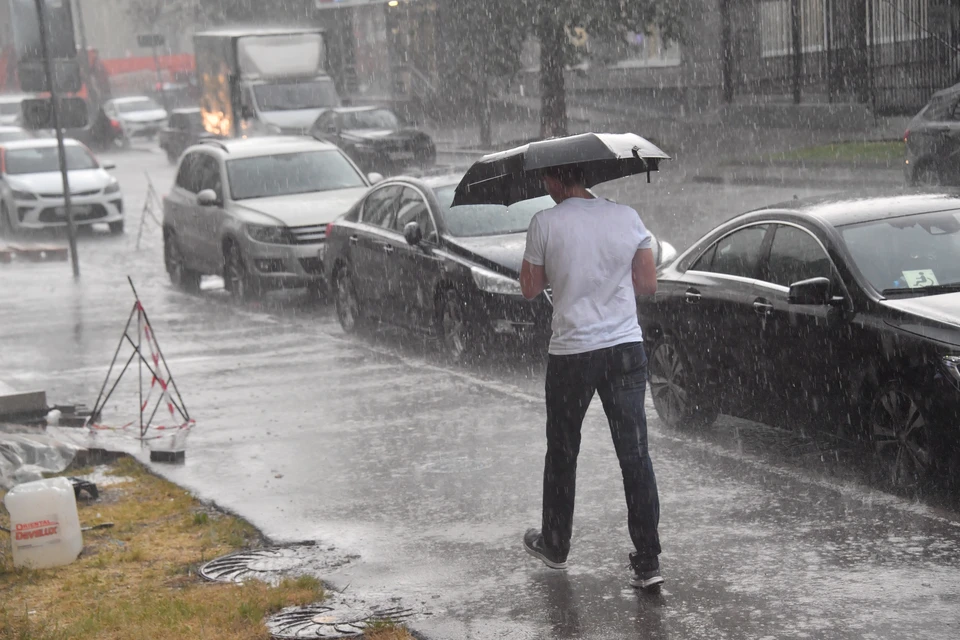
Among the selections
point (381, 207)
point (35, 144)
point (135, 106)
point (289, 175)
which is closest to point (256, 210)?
point (289, 175)

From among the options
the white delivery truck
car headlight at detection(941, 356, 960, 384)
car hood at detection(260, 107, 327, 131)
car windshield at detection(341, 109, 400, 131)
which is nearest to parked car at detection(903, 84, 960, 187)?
car headlight at detection(941, 356, 960, 384)

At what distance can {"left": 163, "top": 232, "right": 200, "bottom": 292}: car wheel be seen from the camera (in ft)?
61.1

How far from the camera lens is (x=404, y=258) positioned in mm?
12977

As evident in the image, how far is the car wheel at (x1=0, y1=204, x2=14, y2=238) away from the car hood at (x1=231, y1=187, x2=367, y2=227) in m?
11.6

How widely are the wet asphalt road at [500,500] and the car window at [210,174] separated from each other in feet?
12.6

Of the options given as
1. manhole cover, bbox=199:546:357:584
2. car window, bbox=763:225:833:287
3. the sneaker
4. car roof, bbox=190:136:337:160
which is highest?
car roof, bbox=190:136:337:160

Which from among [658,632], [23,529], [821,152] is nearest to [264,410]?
[23,529]

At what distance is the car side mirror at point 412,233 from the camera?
40.5 feet

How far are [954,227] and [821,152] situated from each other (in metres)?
19.8

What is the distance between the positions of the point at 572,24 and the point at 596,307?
25.5 meters

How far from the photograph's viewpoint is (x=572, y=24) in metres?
30.6

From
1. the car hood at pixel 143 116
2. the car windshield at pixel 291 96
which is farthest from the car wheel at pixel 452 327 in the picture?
the car hood at pixel 143 116

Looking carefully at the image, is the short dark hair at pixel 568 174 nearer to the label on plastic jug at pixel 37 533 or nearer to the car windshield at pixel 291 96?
the label on plastic jug at pixel 37 533

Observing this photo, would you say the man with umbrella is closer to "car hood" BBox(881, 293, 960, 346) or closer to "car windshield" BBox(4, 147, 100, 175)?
"car hood" BBox(881, 293, 960, 346)
